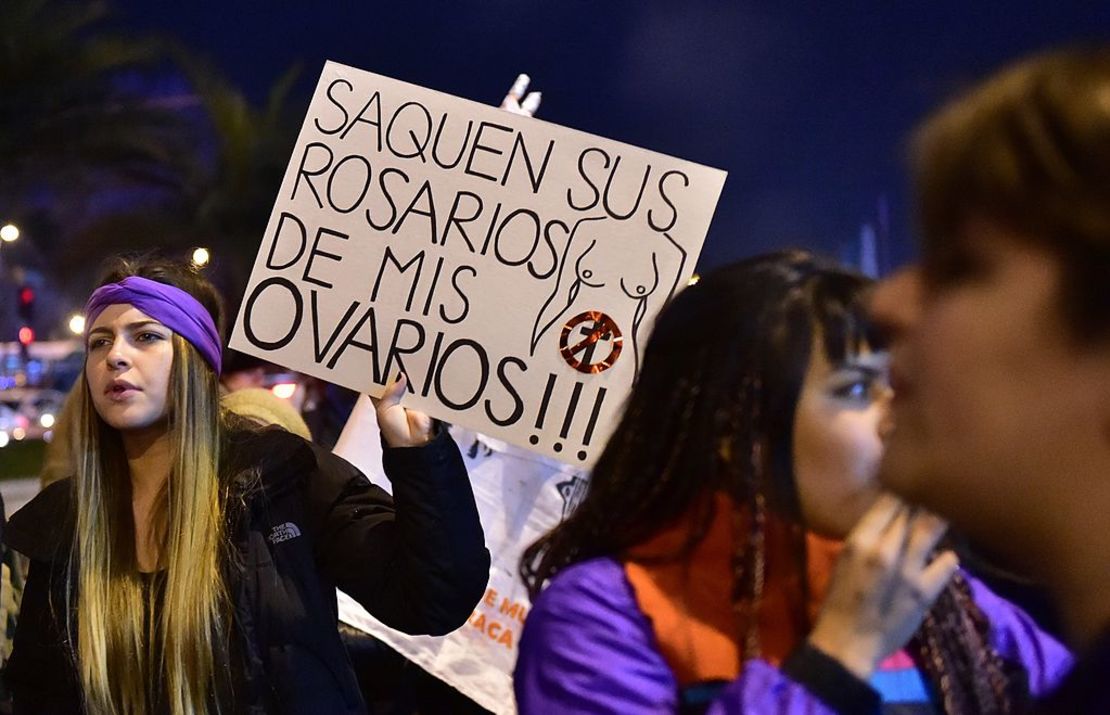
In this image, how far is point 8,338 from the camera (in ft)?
88.9

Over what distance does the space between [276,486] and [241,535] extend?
12 centimetres

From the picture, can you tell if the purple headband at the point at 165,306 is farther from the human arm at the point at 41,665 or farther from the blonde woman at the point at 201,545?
the human arm at the point at 41,665

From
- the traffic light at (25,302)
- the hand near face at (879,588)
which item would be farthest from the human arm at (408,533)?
the traffic light at (25,302)

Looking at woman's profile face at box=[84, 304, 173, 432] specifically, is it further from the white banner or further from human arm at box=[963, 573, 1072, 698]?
human arm at box=[963, 573, 1072, 698]

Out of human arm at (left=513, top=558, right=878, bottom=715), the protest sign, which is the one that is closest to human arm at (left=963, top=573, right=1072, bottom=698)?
human arm at (left=513, top=558, right=878, bottom=715)

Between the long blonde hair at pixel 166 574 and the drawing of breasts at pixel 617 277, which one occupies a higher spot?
the drawing of breasts at pixel 617 277

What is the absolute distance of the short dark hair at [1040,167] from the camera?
808 millimetres

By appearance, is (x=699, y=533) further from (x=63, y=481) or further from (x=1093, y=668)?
(x=63, y=481)

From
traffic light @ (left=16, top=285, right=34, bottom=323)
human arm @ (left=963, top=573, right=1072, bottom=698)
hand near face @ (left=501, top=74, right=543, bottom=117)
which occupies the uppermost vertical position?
hand near face @ (left=501, top=74, right=543, bottom=117)

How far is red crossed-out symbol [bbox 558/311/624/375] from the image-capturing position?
8.39 ft

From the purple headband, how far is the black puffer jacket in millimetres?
276

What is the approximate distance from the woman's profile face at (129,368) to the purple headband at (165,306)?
18 mm

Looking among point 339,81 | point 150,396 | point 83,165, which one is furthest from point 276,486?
point 83,165

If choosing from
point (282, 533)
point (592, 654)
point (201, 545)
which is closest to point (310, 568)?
point (282, 533)
